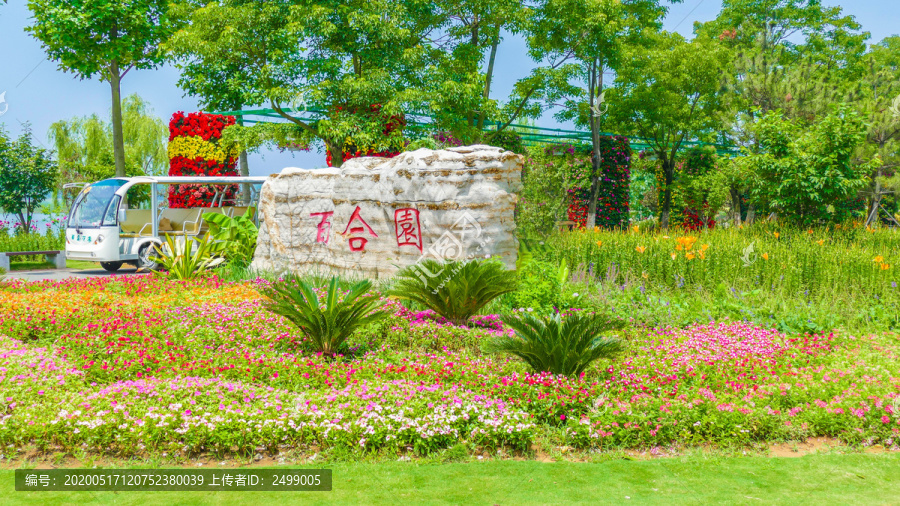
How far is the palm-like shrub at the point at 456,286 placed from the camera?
6852mm

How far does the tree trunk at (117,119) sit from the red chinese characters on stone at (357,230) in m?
11.7

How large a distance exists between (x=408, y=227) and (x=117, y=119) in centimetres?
1387

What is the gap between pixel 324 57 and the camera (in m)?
16.2

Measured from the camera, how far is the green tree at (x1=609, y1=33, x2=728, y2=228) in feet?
63.6

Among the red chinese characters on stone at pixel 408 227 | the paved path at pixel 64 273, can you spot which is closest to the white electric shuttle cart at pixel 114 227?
the paved path at pixel 64 273

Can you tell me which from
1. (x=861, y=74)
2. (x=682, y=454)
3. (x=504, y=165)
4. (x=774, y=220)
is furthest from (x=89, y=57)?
(x=861, y=74)

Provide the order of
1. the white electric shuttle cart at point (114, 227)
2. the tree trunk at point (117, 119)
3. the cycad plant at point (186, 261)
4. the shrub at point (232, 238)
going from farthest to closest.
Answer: the tree trunk at point (117, 119) → the white electric shuttle cart at point (114, 227) → the shrub at point (232, 238) → the cycad plant at point (186, 261)

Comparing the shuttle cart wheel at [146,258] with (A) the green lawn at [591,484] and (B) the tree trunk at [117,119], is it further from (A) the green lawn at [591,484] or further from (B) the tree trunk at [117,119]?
(A) the green lawn at [591,484]

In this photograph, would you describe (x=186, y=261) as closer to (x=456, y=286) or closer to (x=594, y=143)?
(x=456, y=286)

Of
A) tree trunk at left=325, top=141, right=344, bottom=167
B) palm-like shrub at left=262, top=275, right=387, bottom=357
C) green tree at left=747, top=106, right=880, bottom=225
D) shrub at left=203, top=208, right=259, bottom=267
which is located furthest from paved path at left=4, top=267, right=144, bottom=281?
green tree at left=747, top=106, right=880, bottom=225

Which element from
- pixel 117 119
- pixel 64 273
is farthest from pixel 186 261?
pixel 117 119

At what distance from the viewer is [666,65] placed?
64.1ft

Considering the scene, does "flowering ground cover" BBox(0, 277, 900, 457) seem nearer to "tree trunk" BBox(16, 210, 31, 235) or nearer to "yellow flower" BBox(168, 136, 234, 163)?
"yellow flower" BBox(168, 136, 234, 163)

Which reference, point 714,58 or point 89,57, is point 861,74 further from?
point 89,57
